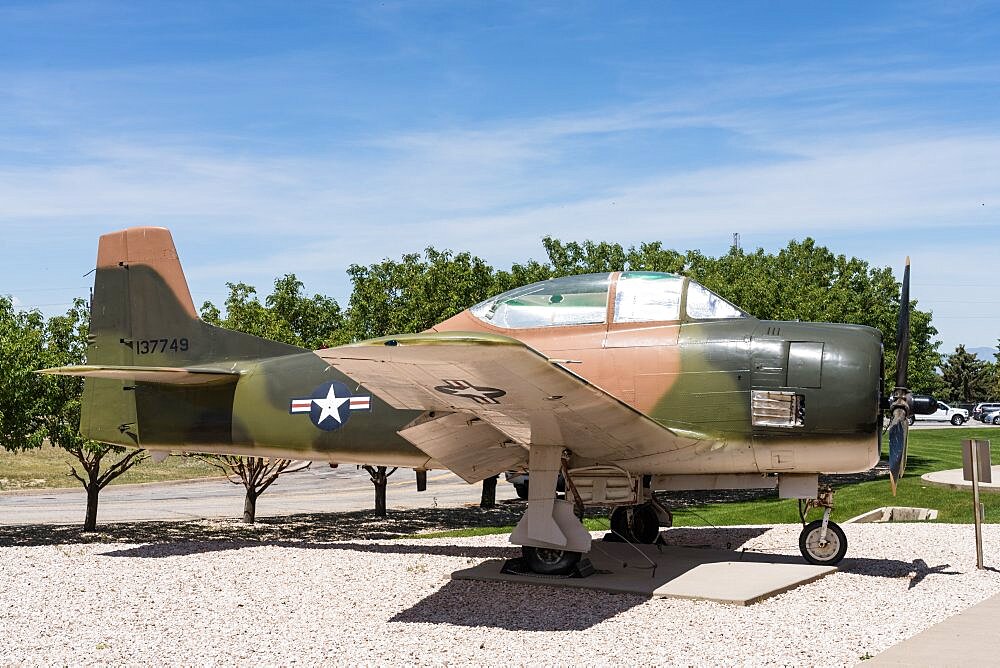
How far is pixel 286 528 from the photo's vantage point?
910 inches

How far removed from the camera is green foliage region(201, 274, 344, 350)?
23703mm

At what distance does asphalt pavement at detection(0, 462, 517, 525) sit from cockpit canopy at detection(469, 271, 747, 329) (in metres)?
19.0

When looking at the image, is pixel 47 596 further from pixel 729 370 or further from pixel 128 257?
pixel 729 370

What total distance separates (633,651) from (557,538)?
2.68 meters

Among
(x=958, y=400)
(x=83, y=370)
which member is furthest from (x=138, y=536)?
(x=958, y=400)

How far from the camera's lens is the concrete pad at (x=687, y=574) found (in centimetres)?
998

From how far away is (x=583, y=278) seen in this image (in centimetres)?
1187

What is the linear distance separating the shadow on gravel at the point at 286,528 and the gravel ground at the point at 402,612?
5913 millimetres

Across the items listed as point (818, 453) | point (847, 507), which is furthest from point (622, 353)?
point (847, 507)

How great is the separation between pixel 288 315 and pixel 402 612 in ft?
60.4

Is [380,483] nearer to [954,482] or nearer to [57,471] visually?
[954,482]

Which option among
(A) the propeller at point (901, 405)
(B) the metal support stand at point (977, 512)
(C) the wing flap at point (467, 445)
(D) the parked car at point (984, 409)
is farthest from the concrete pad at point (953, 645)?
(D) the parked car at point (984, 409)

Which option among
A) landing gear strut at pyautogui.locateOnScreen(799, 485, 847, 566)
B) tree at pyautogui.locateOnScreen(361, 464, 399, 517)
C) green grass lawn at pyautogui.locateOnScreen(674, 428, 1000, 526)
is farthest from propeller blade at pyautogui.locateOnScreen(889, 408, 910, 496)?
tree at pyautogui.locateOnScreen(361, 464, 399, 517)

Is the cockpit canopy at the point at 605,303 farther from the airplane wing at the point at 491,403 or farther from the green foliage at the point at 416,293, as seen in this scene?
the green foliage at the point at 416,293
